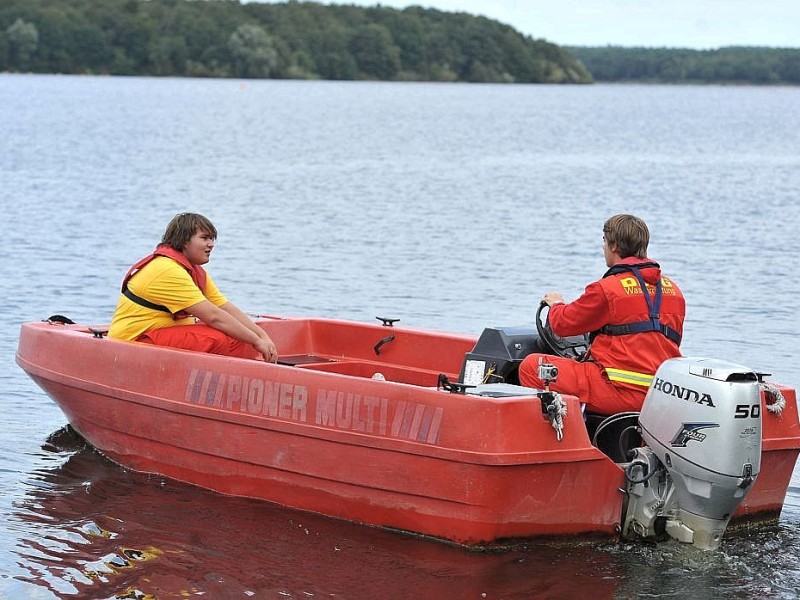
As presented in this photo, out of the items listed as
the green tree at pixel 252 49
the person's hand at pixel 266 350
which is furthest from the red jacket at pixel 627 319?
the green tree at pixel 252 49

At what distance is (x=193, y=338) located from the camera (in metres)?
7.98

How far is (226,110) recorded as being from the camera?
228 feet

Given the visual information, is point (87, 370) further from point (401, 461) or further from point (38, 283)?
point (38, 283)

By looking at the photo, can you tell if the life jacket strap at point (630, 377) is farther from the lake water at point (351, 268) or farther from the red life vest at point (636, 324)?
the lake water at point (351, 268)

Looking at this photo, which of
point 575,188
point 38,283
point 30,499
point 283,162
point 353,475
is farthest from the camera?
point 283,162

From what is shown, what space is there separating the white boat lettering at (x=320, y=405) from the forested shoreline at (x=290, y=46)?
10949 centimetres

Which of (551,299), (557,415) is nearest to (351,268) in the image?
(551,299)

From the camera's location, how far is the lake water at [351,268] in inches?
264

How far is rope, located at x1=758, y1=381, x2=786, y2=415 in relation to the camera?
7164 mm

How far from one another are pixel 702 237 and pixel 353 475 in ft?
51.1

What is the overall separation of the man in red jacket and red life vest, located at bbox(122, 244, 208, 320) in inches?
88.9

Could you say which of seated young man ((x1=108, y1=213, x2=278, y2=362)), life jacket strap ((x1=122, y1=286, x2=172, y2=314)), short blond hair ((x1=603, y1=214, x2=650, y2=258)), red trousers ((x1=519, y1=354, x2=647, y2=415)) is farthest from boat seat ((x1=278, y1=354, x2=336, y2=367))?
short blond hair ((x1=603, y1=214, x2=650, y2=258))

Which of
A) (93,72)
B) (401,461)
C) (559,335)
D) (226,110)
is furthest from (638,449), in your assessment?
(93,72)

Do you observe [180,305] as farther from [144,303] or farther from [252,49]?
[252,49]
